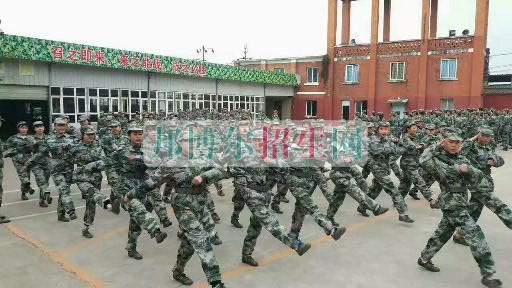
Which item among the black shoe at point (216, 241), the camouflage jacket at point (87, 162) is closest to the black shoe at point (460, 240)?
the black shoe at point (216, 241)

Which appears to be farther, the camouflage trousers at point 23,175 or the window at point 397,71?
the window at point 397,71

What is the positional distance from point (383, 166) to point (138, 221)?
5.46 metres

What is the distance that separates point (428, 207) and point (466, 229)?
4.56 m

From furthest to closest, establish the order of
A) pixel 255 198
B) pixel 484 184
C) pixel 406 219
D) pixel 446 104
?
pixel 446 104 < pixel 406 219 < pixel 484 184 < pixel 255 198

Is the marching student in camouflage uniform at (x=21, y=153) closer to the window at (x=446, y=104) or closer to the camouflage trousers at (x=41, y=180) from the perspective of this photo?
the camouflage trousers at (x=41, y=180)

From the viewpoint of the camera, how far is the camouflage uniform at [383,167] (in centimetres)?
845

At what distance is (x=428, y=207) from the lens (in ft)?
31.9

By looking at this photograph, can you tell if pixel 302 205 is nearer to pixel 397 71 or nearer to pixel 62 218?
pixel 62 218

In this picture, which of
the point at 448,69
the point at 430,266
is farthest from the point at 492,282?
the point at 448,69

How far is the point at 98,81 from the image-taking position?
2195cm

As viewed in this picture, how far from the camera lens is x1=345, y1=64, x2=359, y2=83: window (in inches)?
1362

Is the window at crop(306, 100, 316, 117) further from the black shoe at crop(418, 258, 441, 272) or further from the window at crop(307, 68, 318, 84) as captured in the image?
the black shoe at crop(418, 258, 441, 272)

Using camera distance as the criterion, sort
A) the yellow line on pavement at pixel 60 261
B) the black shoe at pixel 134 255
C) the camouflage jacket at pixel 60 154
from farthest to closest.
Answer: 1. the camouflage jacket at pixel 60 154
2. the black shoe at pixel 134 255
3. the yellow line on pavement at pixel 60 261

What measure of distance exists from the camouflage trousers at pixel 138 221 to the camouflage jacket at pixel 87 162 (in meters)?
1.48
